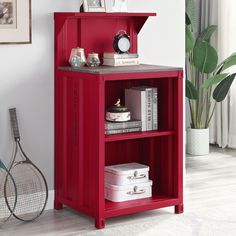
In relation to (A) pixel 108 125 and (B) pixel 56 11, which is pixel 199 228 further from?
(B) pixel 56 11

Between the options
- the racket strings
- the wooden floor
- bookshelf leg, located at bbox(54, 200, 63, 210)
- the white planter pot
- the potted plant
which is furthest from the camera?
the white planter pot

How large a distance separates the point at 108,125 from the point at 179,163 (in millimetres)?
547

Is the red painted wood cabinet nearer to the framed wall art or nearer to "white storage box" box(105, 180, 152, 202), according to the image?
"white storage box" box(105, 180, 152, 202)

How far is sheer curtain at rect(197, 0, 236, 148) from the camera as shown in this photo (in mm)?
6328

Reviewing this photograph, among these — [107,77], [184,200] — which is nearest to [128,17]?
[107,77]

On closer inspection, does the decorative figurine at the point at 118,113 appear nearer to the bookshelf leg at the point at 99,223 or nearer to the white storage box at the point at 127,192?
the white storage box at the point at 127,192

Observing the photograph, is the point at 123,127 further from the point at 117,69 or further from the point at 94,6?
the point at 94,6

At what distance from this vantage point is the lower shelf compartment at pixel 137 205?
4176 mm

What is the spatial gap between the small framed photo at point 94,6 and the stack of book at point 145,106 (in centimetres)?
55

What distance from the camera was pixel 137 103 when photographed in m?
4.38

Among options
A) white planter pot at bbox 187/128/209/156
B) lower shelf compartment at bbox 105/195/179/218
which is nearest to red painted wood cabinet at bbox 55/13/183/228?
lower shelf compartment at bbox 105/195/179/218

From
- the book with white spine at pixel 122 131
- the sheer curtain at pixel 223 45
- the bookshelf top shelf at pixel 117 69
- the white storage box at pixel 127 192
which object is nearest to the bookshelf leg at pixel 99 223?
→ the white storage box at pixel 127 192

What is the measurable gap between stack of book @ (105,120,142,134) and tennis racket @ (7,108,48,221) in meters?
0.50

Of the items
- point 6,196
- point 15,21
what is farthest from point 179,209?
point 15,21
